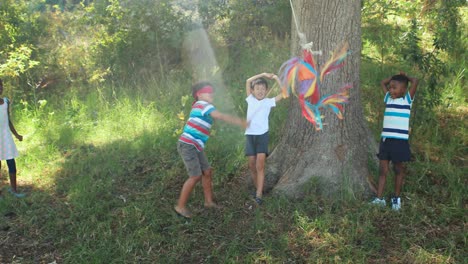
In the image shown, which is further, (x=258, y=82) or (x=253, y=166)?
(x=253, y=166)

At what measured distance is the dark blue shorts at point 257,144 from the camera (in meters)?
4.34

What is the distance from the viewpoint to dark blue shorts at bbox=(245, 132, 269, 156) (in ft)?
14.2

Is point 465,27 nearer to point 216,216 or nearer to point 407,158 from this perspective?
point 407,158

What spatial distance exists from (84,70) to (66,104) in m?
→ 1.01

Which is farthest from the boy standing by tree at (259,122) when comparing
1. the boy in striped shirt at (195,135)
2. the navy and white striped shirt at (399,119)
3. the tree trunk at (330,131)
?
the navy and white striped shirt at (399,119)

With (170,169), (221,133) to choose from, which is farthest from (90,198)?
(221,133)

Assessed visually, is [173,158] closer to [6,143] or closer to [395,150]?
[6,143]

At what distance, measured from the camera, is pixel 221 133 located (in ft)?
19.6

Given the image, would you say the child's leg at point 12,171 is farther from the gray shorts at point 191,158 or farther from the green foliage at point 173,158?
the gray shorts at point 191,158

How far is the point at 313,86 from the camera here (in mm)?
4270

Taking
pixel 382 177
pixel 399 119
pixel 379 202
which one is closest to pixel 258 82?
pixel 399 119

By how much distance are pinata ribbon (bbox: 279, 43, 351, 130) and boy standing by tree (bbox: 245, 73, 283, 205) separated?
0.68 feet

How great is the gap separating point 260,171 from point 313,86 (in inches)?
40.2

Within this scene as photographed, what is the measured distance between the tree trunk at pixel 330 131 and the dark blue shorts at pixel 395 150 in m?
0.27
